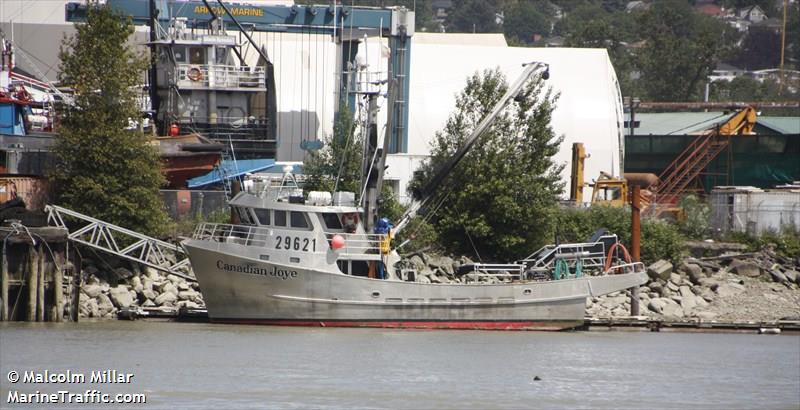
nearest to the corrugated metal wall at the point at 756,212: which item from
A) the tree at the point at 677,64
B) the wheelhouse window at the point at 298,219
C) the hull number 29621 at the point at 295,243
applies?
the hull number 29621 at the point at 295,243

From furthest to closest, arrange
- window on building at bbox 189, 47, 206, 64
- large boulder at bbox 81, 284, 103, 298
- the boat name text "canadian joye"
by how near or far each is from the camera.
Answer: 1. window on building at bbox 189, 47, 206, 64
2. large boulder at bbox 81, 284, 103, 298
3. the boat name text "canadian joye"

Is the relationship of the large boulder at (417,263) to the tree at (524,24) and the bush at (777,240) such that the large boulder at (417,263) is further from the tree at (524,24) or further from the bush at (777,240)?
the tree at (524,24)

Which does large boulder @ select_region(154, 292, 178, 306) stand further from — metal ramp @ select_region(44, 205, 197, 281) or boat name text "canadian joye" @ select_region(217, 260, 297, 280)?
boat name text "canadian joye" @ select_region(217, 260, 297, 280)

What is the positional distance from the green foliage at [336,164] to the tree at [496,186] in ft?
8.22

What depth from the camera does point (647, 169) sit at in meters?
64.5

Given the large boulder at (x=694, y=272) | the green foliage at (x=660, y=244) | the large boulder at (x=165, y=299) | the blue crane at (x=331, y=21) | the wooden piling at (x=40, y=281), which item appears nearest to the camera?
the wooden piling at (x=40, y=281)

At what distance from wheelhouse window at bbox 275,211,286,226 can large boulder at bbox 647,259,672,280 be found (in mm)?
12382

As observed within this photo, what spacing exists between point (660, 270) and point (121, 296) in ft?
50.8

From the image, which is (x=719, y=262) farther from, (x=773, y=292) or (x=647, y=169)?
(x=647, y=169)

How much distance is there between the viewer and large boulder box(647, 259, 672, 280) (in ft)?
134

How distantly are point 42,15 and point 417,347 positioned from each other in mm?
32780

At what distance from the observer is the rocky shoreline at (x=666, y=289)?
36.3 meters

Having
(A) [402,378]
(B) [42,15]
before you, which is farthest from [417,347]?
(B) [42,15]

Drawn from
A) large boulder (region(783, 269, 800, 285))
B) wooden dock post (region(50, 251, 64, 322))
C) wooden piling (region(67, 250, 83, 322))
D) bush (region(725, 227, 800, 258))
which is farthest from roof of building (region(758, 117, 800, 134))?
wooden dock post (region(50, 251, 64, 322))
